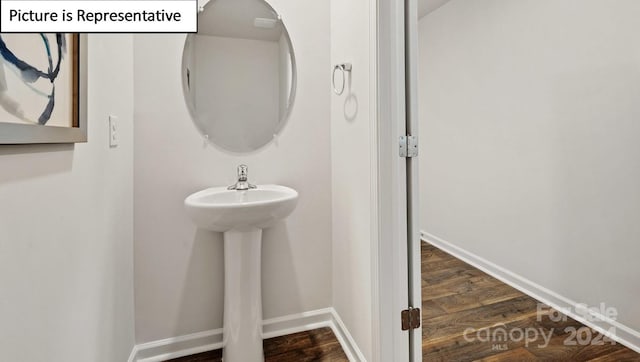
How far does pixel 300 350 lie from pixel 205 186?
984mm

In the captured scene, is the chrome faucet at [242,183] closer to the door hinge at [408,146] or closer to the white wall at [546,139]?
the door hinge at [408,146]

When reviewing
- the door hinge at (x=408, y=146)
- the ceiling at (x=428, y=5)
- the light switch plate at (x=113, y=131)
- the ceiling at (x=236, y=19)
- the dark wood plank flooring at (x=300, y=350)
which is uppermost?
the ceiling at (x=428, y=5)

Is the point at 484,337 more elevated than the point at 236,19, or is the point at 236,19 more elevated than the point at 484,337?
the point at 236,19

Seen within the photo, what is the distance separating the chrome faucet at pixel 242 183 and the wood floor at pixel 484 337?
2.81ft

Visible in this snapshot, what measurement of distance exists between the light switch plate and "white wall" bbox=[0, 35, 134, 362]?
1.1 inches

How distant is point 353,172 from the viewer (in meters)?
1.42

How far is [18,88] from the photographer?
57 centimetres

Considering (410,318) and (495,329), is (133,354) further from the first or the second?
(495,329)

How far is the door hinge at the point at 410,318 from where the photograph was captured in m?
1.18

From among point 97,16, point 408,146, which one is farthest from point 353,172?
point 97,16

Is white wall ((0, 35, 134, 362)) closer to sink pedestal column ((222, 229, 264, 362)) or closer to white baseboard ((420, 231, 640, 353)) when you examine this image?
sink pedestal column ((222, 229, 264, 362))

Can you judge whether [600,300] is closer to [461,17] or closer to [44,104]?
[461,17]

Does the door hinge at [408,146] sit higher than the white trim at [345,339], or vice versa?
the door hinge at [408,146]

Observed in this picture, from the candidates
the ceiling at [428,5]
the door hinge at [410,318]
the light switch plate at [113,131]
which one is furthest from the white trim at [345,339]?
the ceiling at [428,5]
